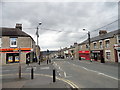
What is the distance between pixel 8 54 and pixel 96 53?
24.0 m

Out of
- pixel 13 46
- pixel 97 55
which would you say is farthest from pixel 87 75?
pixel 97 55

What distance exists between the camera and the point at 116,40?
2364 centimetres

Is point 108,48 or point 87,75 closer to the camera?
point 87,75

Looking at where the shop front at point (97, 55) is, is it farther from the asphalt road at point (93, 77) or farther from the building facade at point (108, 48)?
the asphalt road at point (93, 77)

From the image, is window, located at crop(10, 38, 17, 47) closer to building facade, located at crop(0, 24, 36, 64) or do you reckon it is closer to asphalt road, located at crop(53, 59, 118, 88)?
building facade, located at crop(0, 24, 36, 64)

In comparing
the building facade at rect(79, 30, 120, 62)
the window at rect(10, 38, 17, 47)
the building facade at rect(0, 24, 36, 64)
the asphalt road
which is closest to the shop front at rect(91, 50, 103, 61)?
the building facade at rect(79, 30, 120, 62)

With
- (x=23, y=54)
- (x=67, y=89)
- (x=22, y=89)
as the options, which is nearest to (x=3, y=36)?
(x=23, y=54)

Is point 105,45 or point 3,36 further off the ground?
point 3,36

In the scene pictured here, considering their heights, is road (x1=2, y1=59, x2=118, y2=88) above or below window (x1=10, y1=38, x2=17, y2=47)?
below

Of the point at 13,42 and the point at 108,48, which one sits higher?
the point at 13,42

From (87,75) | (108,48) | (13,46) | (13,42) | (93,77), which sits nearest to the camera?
(93,77)

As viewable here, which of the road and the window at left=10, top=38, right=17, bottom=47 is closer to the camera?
the road

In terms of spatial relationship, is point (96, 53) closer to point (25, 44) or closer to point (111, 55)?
point (111, 55)

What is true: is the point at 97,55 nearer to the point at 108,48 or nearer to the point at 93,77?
the point at 108,48
